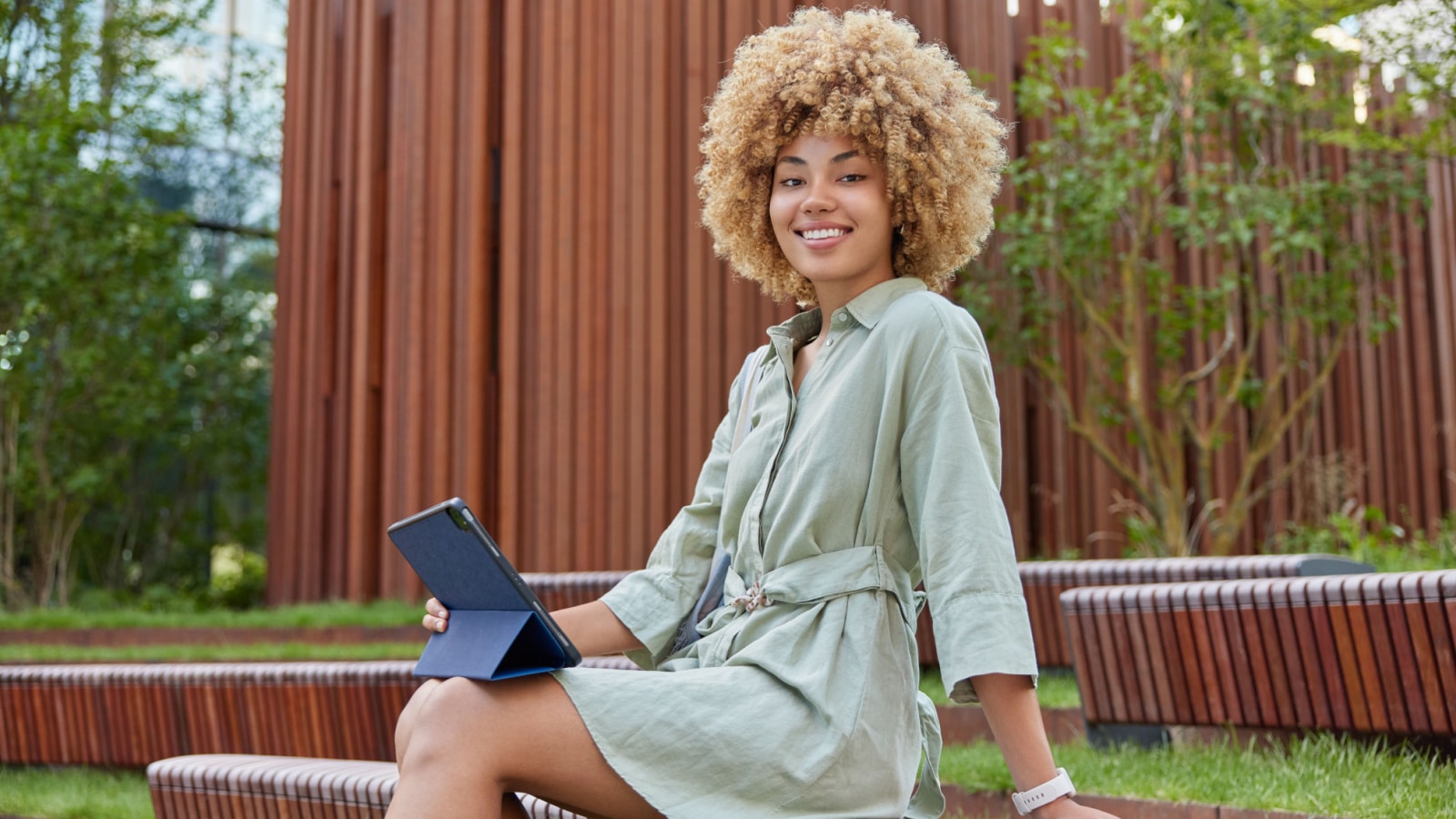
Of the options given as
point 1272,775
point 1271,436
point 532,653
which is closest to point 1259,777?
point 1272,775

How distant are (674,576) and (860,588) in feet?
1.45

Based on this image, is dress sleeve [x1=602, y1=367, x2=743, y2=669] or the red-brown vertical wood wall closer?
dress sleeve [x1=602, y1=367, x2=743, y2=669]

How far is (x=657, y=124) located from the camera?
27.1ft

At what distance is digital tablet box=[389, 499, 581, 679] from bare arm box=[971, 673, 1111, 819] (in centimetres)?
53

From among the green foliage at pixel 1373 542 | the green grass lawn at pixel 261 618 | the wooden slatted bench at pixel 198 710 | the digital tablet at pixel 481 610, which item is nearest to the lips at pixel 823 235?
the digital tablet at pixel 481 610

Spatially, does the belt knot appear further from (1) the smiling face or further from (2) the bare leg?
(1) the smiling face

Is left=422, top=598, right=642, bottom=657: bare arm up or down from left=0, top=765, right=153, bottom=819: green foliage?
up

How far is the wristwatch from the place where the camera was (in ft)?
5.52

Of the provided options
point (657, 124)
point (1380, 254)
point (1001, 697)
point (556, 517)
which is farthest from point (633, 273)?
point (1001, 697)

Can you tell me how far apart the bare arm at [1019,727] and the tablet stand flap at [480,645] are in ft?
1.86

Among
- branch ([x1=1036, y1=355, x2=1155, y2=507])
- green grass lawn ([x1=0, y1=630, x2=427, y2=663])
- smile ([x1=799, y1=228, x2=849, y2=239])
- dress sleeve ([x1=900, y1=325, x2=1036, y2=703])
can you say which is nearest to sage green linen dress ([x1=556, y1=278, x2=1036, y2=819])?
dress sleeve ([x1=900, y1=325, x2=1036, y2=703])

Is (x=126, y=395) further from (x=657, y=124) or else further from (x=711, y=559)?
(x=711, y=559)

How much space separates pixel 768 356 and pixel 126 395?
11082 millimetres

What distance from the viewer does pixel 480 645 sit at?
5.70ft
